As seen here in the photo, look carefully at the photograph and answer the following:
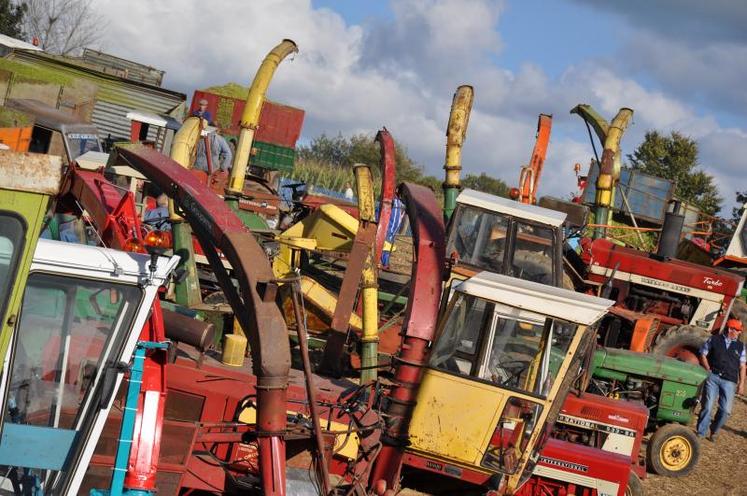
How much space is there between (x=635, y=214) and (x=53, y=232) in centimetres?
1794

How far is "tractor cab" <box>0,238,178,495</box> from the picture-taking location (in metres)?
5.05

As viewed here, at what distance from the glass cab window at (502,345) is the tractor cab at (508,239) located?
9.02ft

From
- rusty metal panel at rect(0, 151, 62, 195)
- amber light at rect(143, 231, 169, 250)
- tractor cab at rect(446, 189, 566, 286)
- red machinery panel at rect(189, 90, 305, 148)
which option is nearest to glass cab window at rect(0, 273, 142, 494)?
rusty metal panel at rect(0, 151, 62, 195)

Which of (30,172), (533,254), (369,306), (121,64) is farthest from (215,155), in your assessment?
(121,64)

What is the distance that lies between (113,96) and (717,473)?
19495mm

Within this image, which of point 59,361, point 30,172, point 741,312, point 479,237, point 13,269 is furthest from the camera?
point 741,312

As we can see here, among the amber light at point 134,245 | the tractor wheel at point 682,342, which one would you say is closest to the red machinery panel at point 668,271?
the tractor wheel at point 682,342

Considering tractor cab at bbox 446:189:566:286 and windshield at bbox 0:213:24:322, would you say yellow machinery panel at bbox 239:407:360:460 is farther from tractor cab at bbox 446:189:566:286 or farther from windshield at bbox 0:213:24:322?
windshield at bbox 0:213:24:322

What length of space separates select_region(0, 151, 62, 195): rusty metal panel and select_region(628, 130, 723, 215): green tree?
37.3 metres

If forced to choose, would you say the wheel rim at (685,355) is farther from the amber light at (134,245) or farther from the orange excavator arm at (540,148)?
the amber light at (134,245)

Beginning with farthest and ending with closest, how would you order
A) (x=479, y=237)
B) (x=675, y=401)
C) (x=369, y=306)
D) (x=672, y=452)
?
(x=675, y=401) < (x=672, y=452) < (x=479, y=237) < (x=369, y=306)

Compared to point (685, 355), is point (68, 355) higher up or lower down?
lower down

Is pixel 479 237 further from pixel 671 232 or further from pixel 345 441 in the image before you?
pixel 671 232

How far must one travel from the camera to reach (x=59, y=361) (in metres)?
5.29
